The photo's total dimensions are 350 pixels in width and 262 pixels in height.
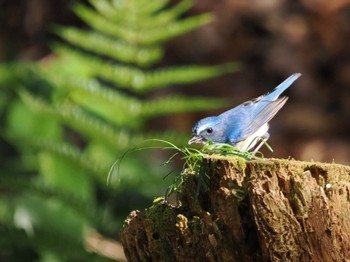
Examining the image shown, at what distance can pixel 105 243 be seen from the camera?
6109mm

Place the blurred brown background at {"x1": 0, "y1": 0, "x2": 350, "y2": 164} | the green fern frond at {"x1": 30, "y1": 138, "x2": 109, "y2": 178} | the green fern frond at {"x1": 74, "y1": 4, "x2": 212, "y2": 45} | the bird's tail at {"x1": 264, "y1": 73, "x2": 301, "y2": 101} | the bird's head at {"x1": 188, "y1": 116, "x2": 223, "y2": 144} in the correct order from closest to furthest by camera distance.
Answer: the bird's head at {"x1": 188, "y1": 116, "x2": 223, "y2": 144}, the bird's tail at {"x1": 264, "y1": 73, "x2": 301, "y2": 101}, the green fern frond at {"x1": 30, "y1": 138, "x2": 109, "y2": 178}, the green fern frond at {"x1": 74, "y1": 4, "x2": 212, "y2": 45}, the blurred brown background at {"x1": 0, "y1": 0, "x2": 350, "y2": 164}

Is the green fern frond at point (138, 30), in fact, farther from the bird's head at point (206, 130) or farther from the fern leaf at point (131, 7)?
the bird's head at point (206, 130)

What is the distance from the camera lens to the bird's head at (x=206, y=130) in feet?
10.2

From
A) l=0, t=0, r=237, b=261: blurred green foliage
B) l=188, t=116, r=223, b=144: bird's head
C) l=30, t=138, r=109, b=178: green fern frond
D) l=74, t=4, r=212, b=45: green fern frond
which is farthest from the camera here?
l=74, t=4, r=212, b=45: green fern frond

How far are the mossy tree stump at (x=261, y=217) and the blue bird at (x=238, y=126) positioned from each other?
0.62m

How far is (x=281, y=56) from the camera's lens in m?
8.12

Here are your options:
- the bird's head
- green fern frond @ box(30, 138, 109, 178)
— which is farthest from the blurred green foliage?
the bird's head

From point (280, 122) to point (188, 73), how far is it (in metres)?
2.88

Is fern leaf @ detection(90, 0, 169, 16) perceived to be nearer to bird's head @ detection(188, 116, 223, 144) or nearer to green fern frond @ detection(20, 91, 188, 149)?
green fern frond @ detection(20, 91, 188, 149)

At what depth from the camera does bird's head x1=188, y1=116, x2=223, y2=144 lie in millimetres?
3096

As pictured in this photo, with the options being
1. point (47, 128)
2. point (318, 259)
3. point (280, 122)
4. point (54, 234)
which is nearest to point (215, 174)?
point (318, 259)

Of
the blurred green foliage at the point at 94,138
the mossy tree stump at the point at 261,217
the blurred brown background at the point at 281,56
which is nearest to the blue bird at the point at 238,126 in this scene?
the mossy tree stump at the point at 261,217

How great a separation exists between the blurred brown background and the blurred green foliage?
2441 millimetres

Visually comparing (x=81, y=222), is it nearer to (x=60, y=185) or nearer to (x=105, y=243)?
(x=60, y=185)
